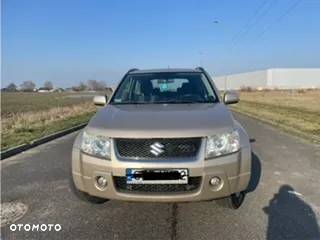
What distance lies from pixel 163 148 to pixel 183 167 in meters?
0.28

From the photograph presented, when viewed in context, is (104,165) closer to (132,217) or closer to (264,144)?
(132,217)

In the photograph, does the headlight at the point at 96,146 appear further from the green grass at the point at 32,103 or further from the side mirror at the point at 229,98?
the green grass at the point at 32,103

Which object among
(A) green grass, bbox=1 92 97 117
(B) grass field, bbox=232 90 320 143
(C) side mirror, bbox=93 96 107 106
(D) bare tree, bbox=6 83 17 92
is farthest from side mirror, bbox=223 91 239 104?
(D) bare tree, bbox=6 83 17 92

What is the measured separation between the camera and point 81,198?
4.22m

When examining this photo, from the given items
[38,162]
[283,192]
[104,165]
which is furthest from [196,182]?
[38,162]

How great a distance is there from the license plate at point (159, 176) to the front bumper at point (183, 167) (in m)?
0.04

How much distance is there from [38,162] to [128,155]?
13.7 ft

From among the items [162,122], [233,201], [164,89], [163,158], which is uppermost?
[164,89]

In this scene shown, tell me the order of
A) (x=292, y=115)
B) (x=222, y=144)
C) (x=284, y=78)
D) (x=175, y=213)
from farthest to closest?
(x=284, y=78) < (x=292, y=115) < (x=175, y=213) < (x=222, y=144)

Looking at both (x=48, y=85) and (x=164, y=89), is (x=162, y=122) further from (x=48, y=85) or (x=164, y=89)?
(x=48, y=85)

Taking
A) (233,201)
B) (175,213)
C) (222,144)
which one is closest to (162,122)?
(222,144)

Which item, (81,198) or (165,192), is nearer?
(165,192)

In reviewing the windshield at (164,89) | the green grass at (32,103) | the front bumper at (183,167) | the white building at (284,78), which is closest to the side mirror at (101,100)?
the windshield at (164,89)

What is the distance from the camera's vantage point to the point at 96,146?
11.9 feet
